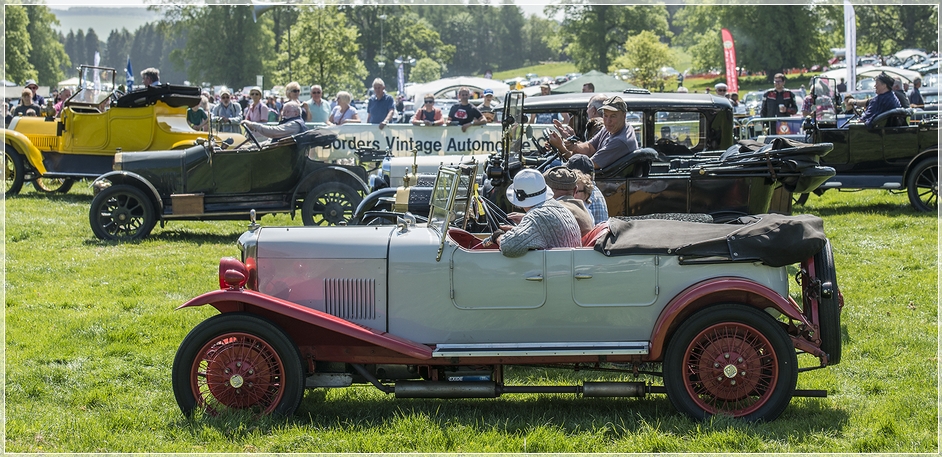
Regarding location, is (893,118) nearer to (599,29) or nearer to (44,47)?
(599,29)

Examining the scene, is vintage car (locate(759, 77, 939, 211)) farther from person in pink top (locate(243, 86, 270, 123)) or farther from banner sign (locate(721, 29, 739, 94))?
banner sign (locate(721, 29, 739, 94))

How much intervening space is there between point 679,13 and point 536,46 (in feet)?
70.9

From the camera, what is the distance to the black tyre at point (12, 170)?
49.4ft


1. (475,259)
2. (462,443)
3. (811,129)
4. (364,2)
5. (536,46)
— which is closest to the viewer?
(462,443)

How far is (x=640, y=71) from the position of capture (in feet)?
153

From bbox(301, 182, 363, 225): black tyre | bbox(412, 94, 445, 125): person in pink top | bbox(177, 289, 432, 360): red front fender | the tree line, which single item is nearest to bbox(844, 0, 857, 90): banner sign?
bbox(412, 94, 445, 125): person in pink top

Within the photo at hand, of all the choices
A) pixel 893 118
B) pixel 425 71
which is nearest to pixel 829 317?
pixel 893 118

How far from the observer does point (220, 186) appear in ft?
36.8

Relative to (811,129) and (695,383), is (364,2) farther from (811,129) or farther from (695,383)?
(695,383)

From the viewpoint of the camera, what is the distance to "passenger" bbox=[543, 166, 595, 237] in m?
5.49

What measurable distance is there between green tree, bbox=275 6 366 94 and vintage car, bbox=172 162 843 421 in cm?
3172

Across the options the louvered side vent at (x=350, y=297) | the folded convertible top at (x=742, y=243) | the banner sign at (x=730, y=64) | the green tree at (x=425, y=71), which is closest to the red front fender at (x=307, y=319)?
the louvered side vent at (x=350, y=297)

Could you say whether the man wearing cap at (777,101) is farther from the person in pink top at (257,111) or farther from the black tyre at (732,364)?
the black tyre at (732,364)

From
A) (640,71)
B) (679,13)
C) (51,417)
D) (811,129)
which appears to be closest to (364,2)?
(640,71)
